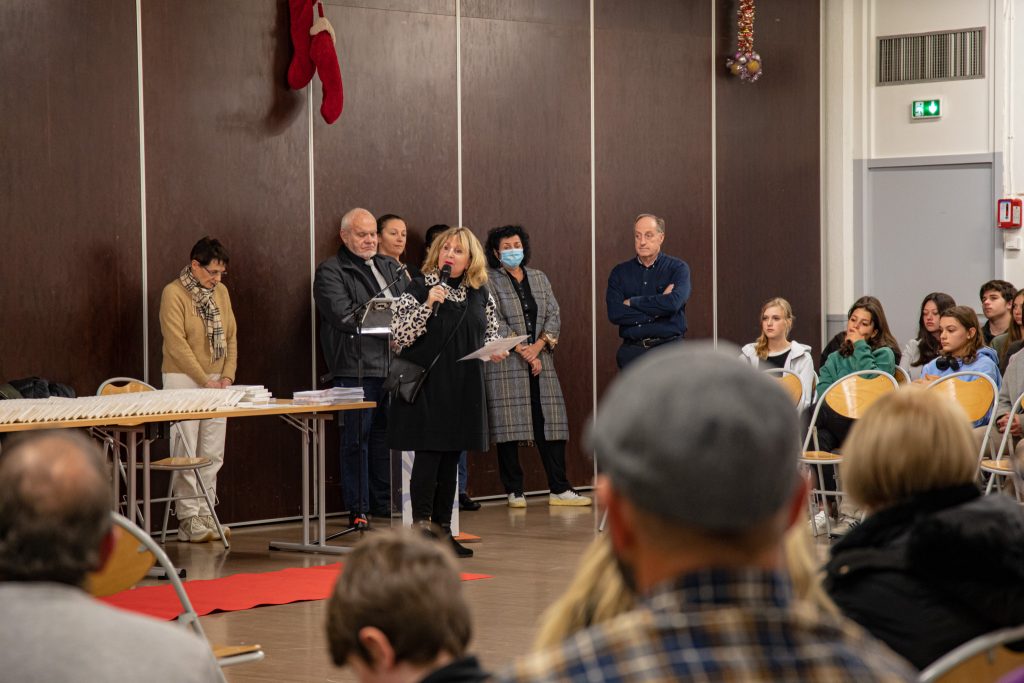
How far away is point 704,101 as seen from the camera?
31.4ft

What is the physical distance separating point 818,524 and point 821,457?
413 millimetres

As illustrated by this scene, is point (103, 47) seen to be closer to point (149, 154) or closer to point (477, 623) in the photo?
point (149, 154)

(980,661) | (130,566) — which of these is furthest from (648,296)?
(980,661)

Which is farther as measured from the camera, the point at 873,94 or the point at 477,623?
the point at 873,94

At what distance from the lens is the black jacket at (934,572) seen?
1.97 m

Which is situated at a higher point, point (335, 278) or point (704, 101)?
point (704, 101)

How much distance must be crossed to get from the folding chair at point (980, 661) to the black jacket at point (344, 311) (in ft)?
18.3

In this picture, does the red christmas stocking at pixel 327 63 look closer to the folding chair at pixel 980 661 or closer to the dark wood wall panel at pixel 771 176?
the dark wood wall panel at pixel 771 176

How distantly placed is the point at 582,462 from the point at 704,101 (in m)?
2.57

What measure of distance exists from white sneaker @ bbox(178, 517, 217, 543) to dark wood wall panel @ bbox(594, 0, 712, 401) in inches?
119

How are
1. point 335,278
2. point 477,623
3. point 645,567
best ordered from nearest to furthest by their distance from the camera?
point 645,567 → point 477,623 → point 335,278

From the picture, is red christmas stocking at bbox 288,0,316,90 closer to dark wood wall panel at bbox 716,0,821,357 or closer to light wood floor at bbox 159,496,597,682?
light wood floor at bbox 159,496,597,682

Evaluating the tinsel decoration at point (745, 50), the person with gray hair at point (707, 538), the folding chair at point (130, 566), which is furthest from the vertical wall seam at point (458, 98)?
the person with gray hair at point (707, 538)

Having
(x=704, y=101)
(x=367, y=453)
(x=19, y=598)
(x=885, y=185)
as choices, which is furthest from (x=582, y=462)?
(x=19, y=598)
